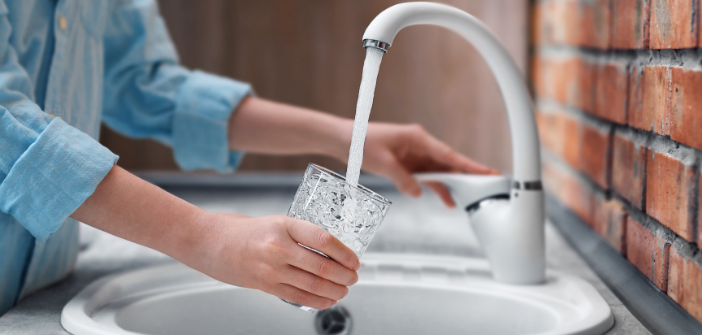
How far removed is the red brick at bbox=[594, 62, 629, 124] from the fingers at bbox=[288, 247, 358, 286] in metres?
0.37

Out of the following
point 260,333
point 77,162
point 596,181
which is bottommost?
point 260,333

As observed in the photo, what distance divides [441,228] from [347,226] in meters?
0.50

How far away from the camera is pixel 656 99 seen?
1.84 ft

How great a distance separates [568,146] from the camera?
0.96m

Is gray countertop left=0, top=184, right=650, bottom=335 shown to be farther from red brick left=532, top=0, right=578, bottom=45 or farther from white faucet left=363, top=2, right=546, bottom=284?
red brick left=532, top=0, right=578, bottom=45

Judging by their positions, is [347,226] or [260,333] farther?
[260,333]

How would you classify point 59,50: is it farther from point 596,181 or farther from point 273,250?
point 596,181

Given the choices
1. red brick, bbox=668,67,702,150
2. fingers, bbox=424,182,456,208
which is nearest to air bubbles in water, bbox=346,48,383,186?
red brick, bbox=668,67,702,150

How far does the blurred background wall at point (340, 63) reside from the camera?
1.29 metres

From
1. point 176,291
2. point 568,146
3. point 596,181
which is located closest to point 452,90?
point 568,146

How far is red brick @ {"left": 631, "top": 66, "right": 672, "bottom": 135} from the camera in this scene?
53 centimetres

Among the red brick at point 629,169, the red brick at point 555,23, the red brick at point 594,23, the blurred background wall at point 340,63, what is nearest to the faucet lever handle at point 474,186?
the red brick at point 629,169

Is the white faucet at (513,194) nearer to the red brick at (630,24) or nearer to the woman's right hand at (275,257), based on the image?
the red brick at (630,24)

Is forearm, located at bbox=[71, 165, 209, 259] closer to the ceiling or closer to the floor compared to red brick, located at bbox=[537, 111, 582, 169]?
closer to the ceiling
